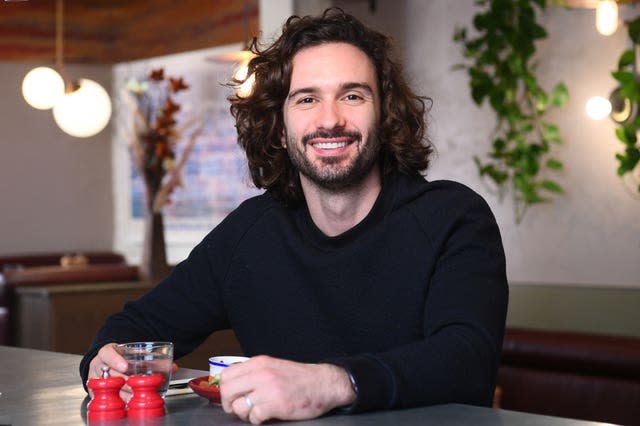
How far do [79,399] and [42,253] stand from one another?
7.86 m

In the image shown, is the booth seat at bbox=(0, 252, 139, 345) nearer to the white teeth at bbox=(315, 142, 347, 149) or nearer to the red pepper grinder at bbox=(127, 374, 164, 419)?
the white teeth at bbox=(315, 142, 347, 149)

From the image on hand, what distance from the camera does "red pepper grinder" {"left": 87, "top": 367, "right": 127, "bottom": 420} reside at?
1.27m

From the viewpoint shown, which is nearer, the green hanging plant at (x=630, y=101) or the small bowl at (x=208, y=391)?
the small bowl at (x=208, y=391)

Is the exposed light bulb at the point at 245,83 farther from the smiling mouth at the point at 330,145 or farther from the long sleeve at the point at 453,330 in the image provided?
the long sleeve at the point at 453,330

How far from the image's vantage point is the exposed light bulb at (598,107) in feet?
13.8

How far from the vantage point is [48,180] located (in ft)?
29.5

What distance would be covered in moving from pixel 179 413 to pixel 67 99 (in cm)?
514

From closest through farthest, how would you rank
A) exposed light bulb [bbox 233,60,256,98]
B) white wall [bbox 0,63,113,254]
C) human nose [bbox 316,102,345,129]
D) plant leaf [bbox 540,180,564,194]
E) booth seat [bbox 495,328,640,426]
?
1. human nose [bbox 316,102,345,129]
2. exposed light bulb [bbox 233,60,256,98]
3. booth seat [bbox 495,328,640,426]
4. plant leaf [bbox 540,180,564,194]
5. white wall [bbox 0,63,113,254]

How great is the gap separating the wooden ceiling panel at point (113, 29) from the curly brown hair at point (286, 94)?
579cm

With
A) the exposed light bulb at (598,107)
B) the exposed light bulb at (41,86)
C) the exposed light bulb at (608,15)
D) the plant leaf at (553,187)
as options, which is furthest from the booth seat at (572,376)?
the exposed light bulb at (41,86)

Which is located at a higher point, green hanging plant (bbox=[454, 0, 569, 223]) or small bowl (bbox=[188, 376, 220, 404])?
green hanging plant (bbox=[454, 0, 569, 223])

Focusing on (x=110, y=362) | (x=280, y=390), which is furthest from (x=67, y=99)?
(x=280, y=390)

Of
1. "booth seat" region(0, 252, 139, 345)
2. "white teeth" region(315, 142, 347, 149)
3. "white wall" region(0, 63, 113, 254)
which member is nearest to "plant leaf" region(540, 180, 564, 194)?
"booth seat" region(0, 252, 139, 345)

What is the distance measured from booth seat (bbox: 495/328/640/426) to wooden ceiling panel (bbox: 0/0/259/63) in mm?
4736
